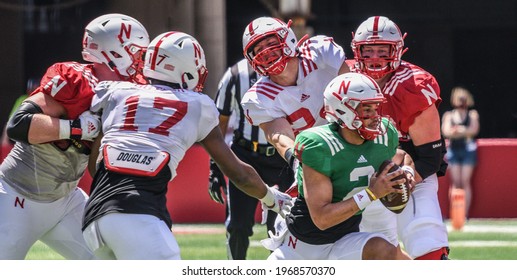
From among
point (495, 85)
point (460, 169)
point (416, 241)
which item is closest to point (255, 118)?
point (416, 241)

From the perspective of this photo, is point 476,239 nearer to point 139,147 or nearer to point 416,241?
point 416,241

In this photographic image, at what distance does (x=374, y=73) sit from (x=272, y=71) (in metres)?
0.62

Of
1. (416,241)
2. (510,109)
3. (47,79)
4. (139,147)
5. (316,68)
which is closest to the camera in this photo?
(139,147)

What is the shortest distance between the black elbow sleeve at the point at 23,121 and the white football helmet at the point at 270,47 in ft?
4.98

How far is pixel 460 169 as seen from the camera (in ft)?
44.4

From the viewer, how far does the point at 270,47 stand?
280 inches

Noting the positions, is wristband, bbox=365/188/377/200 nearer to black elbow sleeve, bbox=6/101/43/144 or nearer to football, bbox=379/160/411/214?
football, bbox=379/160/411/214

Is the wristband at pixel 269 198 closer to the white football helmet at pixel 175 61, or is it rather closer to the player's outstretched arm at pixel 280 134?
the player's outstretched arm at pixel 280 134

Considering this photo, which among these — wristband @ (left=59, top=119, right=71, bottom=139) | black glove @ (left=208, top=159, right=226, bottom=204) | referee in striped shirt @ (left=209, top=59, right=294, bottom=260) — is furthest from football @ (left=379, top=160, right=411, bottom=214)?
black glove @ (left=208, top=159, right=226, bottom=204)

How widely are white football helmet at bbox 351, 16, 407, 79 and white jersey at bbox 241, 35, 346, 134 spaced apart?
30cm

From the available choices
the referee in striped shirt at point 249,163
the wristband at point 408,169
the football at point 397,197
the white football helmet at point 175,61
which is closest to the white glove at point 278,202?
the football at point 397,197

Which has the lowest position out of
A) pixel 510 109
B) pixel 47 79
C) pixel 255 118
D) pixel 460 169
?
pixel 510 109

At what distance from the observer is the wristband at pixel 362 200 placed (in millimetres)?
5820

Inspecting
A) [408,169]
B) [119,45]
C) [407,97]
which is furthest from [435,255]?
[119,45]
